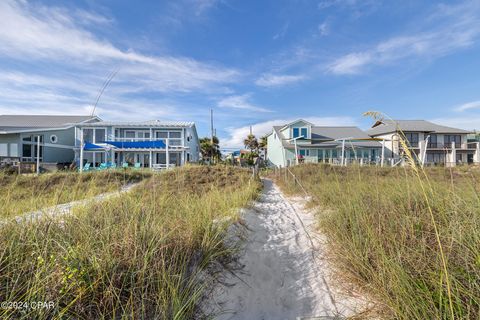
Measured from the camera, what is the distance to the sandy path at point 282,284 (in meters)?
2.35

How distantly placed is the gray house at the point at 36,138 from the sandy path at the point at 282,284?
17984 millimetres

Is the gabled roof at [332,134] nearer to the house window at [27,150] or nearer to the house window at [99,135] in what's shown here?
the house window at [99,135]

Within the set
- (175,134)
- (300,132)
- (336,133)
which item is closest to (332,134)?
(336,133)

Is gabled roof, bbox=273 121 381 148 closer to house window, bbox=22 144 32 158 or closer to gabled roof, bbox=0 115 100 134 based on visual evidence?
gabled roof, bbox=0 115 100 134

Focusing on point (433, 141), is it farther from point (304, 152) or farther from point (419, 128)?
point (304, 152)

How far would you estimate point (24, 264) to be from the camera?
1.79m

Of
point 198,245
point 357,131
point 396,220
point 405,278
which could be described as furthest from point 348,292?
point 357,131

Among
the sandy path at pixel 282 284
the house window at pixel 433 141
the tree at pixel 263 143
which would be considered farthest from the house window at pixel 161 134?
the house window at pixel 433 141

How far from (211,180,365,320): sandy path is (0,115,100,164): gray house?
1798 cm

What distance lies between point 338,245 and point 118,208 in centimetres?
341

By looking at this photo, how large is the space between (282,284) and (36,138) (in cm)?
2704

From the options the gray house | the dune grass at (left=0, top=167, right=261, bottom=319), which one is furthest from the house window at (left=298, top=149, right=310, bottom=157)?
the dune grass at (left=0, top=167, right=261, bottom=319)

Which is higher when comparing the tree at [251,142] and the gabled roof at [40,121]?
the gabled roof at [40,121]

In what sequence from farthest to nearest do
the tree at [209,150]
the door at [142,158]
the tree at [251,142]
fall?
1. the tree at [251,142]
2. the tree at [209,150]
3. the door at [142,158]
